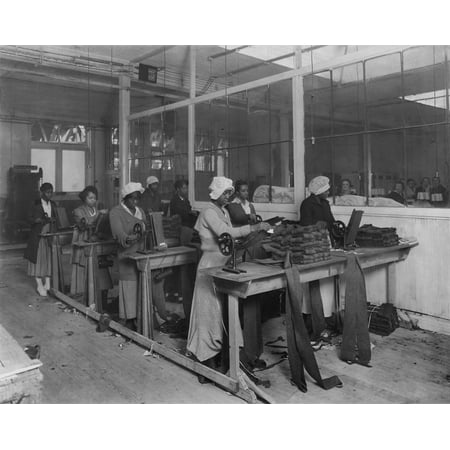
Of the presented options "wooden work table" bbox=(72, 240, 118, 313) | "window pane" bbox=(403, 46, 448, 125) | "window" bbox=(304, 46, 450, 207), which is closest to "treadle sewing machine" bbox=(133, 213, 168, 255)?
"wooden work table" bbox=(72, 240, 118, 313)

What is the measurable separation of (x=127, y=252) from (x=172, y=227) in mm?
841

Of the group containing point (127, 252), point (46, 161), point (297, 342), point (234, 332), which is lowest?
point (297, 342)

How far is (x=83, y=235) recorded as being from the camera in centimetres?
547

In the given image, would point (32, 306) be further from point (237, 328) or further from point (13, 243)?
point (13, 243)

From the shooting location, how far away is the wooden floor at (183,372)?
3.13 metres

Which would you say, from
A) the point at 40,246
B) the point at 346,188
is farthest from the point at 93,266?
the point at 346,188

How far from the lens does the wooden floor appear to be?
3133mm

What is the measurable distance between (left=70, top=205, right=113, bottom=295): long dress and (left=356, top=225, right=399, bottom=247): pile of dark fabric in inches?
117

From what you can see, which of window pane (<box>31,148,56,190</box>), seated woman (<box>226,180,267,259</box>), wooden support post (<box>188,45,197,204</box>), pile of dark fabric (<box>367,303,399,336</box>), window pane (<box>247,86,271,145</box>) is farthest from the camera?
window pane (<box>31,148,56,190</box>)

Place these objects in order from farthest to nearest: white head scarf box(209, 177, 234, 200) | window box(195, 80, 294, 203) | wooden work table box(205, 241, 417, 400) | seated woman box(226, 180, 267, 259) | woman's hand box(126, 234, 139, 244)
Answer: window box(195, 80, 294, 203) → seated woman box(226, 180, 267, 259) → woman's hand box(126, 234, 139, 244) → white head scarf box(209, 177, 234, 200) → wooden work table box(205, 241, 417, 400)

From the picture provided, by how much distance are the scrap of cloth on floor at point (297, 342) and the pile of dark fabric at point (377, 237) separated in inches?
58.0

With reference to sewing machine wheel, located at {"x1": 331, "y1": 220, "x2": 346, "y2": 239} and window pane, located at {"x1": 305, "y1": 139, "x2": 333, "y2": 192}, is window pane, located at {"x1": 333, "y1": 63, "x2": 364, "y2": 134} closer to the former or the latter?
window pane, located at {"x1": 305, "y1": 139, "x2": 333, "y2": 192}

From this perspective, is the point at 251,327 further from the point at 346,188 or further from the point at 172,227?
the point at 346,188
